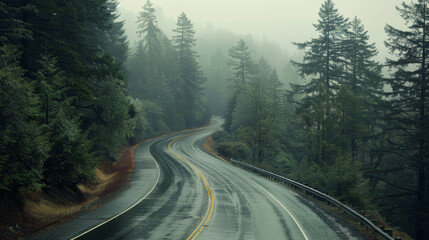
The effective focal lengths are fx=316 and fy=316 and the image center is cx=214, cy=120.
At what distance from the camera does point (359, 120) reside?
3234cm

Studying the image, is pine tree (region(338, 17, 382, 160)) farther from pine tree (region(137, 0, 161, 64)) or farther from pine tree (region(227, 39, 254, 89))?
pine tree (region(137, 0, 161, 64))

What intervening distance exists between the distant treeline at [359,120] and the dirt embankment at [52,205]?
1687 cm

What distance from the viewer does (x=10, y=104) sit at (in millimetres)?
12422

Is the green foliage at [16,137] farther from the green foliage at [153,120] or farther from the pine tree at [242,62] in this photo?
the pine tree at [242,62]

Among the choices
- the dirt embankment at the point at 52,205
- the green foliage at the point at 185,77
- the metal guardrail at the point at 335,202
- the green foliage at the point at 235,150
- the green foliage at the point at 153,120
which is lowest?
the dirt embankment at the point at 52,205

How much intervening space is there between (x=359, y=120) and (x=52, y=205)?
28.5m

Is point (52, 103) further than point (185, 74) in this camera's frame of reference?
Answer: No

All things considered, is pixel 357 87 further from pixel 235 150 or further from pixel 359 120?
pixel 235 150

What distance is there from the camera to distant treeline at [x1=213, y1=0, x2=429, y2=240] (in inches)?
870

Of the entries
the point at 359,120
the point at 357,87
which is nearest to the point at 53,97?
the point at 359,120

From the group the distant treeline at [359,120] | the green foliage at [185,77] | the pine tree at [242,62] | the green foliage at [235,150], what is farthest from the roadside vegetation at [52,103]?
the green foliage at [185,77]

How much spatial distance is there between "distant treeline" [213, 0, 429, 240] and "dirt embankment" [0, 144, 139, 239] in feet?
55.3

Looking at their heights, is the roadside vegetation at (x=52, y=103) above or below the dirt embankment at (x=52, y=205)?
above

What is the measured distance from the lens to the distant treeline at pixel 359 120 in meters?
22.1
